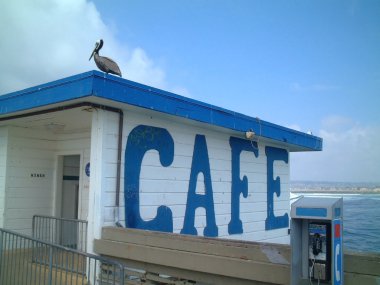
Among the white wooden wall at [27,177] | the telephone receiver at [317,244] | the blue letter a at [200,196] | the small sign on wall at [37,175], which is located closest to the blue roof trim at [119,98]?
the blue letter a at [200,196]

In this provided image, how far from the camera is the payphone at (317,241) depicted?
2988mm

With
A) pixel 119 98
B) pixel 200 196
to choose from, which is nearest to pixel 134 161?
pixel 119 98

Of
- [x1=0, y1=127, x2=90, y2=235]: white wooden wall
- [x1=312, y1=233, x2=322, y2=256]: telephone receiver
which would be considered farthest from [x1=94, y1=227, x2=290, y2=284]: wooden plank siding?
[x1=0, y1=127, x2=90, y2=235]: white wooden wall

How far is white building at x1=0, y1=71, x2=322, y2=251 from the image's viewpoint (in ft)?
19.7

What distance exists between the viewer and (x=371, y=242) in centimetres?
1374

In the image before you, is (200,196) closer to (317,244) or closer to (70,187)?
(70,187)

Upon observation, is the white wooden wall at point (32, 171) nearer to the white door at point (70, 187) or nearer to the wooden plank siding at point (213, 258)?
the white door at point (70, 187)

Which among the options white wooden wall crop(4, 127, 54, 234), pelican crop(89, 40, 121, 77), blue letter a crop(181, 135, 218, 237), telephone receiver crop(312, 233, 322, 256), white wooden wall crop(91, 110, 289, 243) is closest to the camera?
telephone receiver crop(312, 233, 322, 256)

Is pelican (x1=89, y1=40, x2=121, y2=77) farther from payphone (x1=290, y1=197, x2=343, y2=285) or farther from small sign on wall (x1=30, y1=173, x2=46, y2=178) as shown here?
payphone (x1=290, y1=197, x2=343, y2=285)

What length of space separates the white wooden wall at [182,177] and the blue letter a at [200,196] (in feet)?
0.40

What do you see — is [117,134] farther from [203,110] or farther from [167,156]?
[203,110]

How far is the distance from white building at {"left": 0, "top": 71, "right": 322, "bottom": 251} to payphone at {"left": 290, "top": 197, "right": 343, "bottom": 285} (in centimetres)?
339

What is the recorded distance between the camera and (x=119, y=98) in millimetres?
5723

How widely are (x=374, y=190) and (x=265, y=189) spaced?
5067cm
